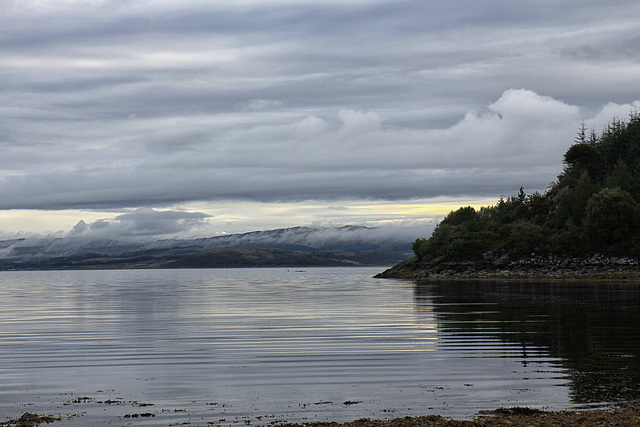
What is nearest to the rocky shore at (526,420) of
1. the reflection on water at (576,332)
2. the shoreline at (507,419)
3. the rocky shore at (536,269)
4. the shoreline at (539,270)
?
the shoreline at (507,419)

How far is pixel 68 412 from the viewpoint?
56.7 feet

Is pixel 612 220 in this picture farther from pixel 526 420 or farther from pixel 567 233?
pixel 526 420

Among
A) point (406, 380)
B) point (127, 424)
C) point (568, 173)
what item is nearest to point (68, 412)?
point (127, 424)

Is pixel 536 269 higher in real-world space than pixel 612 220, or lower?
lower

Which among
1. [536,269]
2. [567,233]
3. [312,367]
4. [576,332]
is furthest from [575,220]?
[312,367]

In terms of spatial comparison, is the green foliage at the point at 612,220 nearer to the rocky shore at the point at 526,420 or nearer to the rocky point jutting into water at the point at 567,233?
the rocky point jutting into water at the point at 567,233

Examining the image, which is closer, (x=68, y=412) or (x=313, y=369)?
(x=68, y=412)

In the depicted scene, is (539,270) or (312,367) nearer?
(312,367)

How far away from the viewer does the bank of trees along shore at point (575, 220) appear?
137 meters

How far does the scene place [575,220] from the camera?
156 meters

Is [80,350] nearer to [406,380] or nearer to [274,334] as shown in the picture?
[274,334]

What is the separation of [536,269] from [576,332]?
11088 centimetres

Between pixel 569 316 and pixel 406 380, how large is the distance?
26538mm

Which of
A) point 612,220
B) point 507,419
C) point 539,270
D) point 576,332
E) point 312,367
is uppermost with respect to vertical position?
point 612,220
